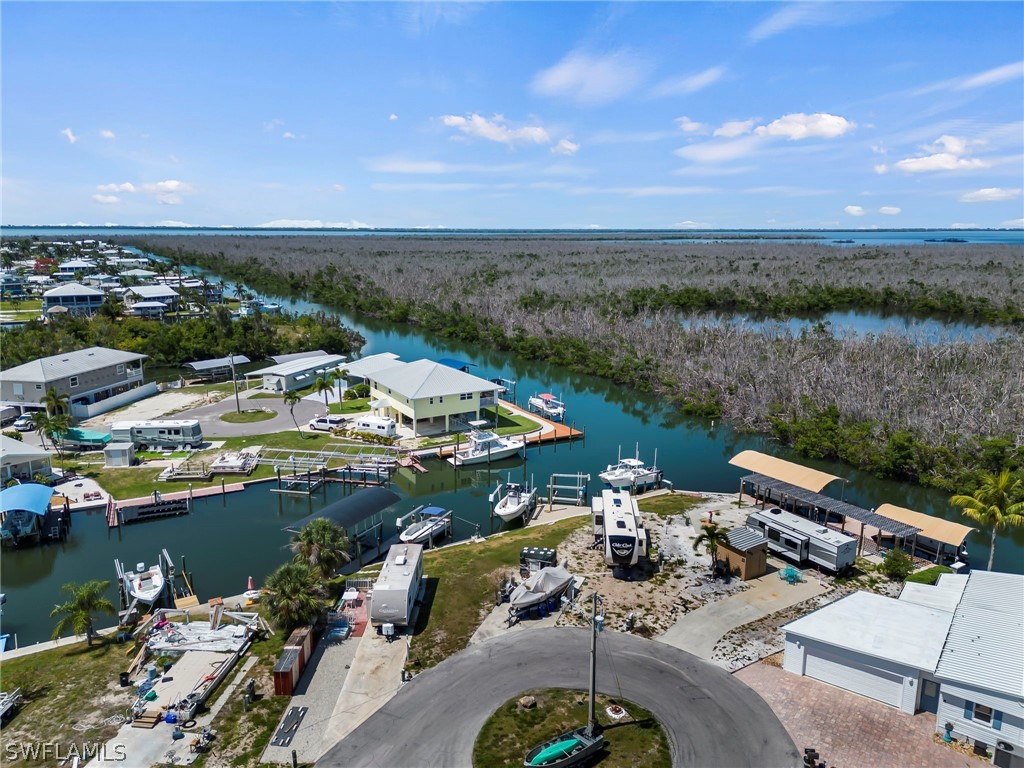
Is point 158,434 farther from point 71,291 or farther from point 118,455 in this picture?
point 71,291

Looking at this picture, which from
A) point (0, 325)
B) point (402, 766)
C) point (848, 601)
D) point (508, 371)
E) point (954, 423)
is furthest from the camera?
point (0, 325)

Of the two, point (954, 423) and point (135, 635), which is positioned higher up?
point (954, 423)

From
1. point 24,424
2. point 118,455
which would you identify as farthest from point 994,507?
point 24,424

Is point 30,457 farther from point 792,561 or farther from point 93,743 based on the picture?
point 792,561

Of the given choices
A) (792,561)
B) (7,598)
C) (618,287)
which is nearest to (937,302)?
(618,287)

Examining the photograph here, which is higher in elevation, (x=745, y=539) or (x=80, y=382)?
(x=80, y=382)

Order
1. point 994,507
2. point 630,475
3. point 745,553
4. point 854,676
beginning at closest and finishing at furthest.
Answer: point 854,676
point 994,507
point 745,553
point 630,475
